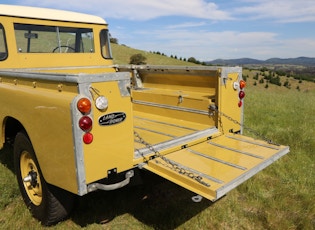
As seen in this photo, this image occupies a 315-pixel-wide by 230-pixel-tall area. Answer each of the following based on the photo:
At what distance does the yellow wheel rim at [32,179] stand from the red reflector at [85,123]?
3.86ft

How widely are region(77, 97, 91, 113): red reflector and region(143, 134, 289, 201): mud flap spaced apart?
803mm

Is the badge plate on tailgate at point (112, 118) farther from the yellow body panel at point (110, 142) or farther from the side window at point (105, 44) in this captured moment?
the side window at point (105, 44)

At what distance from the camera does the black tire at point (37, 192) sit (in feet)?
9.56

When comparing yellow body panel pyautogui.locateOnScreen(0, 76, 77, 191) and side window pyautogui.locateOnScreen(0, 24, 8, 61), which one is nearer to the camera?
yellow body panel pyautogui.locateOnScreen(0, 76, 77, 191)

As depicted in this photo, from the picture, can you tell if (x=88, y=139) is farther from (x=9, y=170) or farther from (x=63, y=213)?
(x=9, y=170)

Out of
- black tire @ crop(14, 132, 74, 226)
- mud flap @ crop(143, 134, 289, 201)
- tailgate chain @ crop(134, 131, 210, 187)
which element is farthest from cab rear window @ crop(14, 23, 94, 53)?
mud flap @ crop(143, 134, 289, 201)

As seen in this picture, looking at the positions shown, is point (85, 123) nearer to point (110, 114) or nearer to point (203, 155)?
point (110, 114)

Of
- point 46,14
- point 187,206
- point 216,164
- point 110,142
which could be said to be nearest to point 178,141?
point 216,164

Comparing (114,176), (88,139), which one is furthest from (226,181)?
(88,139)

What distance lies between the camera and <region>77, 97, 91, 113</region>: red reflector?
228 cm

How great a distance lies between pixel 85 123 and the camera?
230cm

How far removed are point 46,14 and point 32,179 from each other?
256 cm

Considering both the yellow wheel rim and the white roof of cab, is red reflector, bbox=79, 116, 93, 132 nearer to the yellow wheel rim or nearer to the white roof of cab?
the yellow wheel rim

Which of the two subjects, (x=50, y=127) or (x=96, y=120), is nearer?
(x=96, y=120)
